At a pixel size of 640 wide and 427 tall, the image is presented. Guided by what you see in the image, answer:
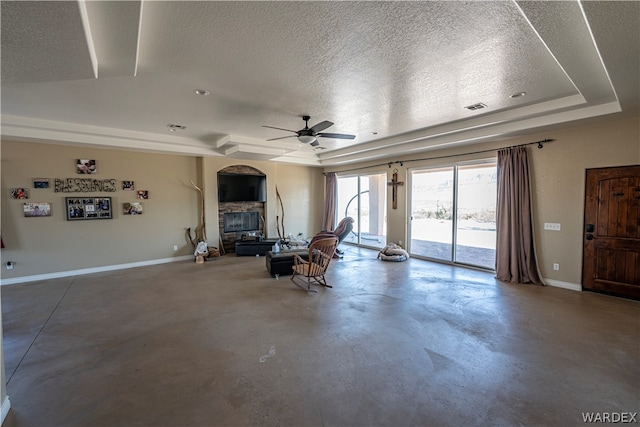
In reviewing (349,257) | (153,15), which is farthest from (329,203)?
(153,15)

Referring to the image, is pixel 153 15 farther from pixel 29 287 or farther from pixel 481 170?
pixel 481 170

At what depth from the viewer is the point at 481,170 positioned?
5.77 metres

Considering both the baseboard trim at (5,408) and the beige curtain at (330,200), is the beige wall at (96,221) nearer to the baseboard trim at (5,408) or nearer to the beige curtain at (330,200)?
the beige curtain at (330,200)

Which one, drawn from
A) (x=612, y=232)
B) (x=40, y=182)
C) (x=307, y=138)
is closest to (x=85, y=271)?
(x=40, y=182)

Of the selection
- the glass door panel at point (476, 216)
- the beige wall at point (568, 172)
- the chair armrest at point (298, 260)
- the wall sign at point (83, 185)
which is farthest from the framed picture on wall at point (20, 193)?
the beige wall at point (568, 172)

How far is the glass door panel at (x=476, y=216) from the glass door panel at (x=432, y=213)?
22 cm

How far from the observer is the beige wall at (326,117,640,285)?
407 cm

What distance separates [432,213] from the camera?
6.68m

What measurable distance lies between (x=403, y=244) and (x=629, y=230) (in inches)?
158

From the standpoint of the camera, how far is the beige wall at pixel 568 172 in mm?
4066

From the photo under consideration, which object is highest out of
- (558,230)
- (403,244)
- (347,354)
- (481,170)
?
(481,170)

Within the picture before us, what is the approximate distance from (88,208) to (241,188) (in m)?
3.45

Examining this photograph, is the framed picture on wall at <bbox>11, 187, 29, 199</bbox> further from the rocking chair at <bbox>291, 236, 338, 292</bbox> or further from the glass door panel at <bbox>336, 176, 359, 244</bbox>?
the glass door panel at <bbox>336, 176, 359, 244</bbox>

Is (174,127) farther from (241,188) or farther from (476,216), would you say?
(476,216)
